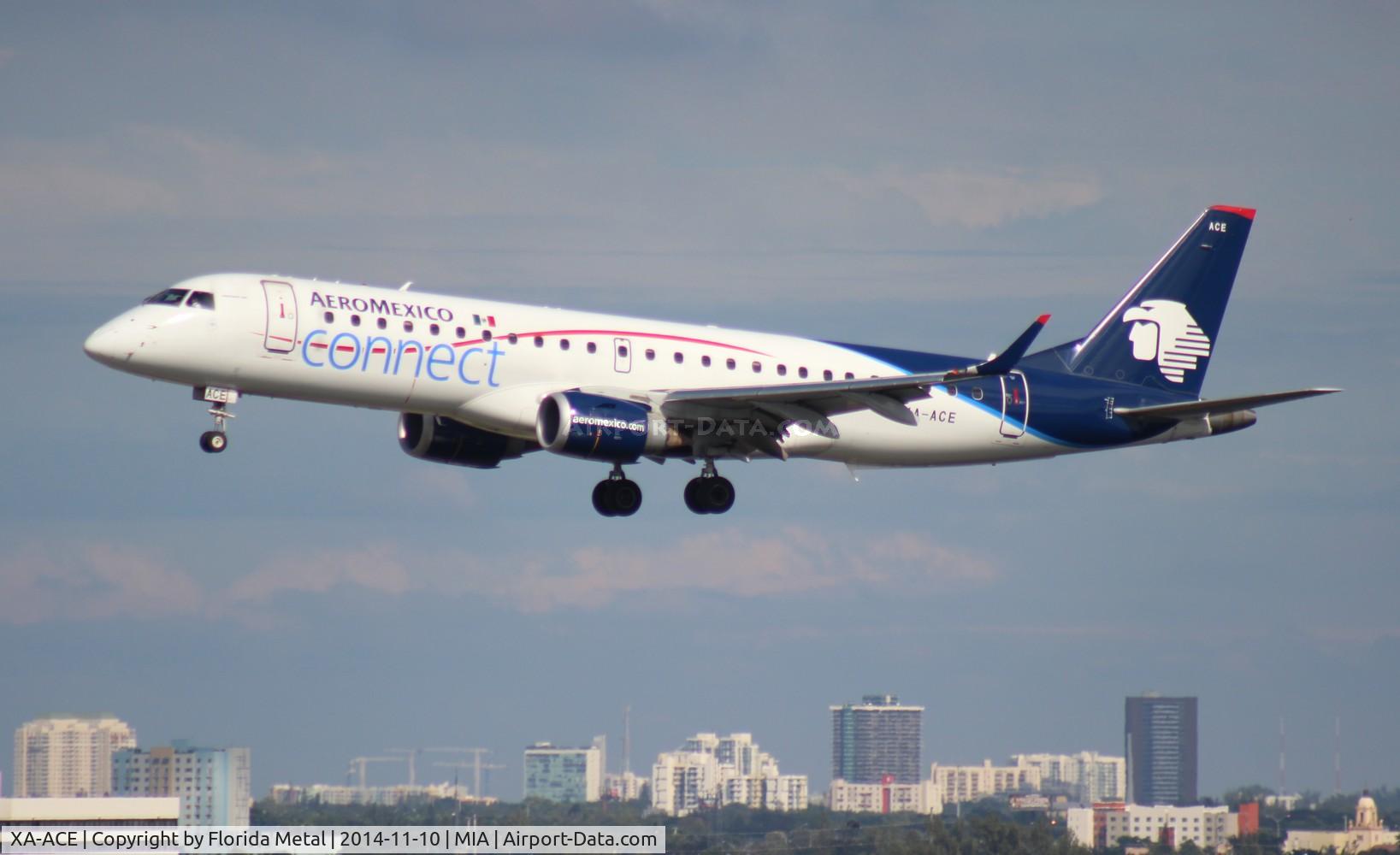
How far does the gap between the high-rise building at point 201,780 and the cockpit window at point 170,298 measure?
4695cm

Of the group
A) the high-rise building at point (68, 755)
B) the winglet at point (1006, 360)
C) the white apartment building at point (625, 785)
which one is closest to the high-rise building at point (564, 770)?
the white apartment building at point (625, 785)

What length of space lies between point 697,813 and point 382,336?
3158 inches

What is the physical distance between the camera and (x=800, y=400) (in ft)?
161

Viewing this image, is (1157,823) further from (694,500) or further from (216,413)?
(216,413)

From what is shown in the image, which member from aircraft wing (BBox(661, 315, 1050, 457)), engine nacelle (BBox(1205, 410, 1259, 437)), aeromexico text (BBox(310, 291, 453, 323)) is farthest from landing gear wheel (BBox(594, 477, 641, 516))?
engine nacelle (BBox(1205, 410, 1259, 437))

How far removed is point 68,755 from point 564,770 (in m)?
59.2

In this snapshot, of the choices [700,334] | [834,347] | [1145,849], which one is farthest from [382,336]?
[1145,849]

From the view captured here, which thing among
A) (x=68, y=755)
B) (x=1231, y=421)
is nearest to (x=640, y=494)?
(x=1231, y=421)

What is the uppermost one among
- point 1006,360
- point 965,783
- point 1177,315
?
point 1177,315

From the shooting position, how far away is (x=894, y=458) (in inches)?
2160

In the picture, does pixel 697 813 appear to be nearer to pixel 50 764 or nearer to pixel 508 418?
pixel 50 764

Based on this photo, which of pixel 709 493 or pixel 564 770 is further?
A: pixel 564 770

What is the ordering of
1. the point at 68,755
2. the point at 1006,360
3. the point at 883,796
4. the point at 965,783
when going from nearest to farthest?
the point at 1006,360 < the point at 68,755 < the point at 883,796 < the point at 965,783

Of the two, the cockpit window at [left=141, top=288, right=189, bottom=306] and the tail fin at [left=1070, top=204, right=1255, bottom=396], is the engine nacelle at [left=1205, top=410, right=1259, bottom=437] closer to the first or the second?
the tail fin at [left=1070, top=204, right=1255, bottom=396]
